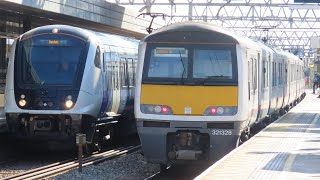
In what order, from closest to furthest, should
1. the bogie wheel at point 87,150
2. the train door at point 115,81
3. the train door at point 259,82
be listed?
1. the train door at point 259,82
2. the bogie wheel at point 87,150
3. the train door at point 115,81

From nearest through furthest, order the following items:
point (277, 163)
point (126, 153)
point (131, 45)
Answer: point (277, 163)
point (126, 153)
point (131, 45)

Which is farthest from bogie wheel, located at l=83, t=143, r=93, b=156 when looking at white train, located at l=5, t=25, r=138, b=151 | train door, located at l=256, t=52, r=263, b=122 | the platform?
train door, located at l=256, t=52, r=263, b=122

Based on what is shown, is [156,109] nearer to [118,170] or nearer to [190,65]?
[190,65]

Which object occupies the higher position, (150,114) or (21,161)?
(150,114)

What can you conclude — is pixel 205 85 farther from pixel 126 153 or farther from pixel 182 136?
pixel 126 153

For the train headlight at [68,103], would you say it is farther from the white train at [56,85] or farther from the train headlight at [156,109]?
the train headlight at [156,109]

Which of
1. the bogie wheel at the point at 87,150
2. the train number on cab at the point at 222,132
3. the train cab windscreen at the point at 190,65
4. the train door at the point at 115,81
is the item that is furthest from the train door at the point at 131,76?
the train number on cab at the point at 222,132

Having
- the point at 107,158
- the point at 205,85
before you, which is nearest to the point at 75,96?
the point at 107,158

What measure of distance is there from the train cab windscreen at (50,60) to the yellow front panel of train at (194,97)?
3.51 metres


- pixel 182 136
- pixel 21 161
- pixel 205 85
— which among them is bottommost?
pixel 21 161

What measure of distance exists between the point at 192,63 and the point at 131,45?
719 centimetres

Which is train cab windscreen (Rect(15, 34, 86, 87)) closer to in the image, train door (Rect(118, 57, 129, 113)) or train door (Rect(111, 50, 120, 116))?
train door (Rect(111, 50, 120, 116))

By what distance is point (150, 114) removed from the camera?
12.1 meters

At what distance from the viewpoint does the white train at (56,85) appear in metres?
14.8
